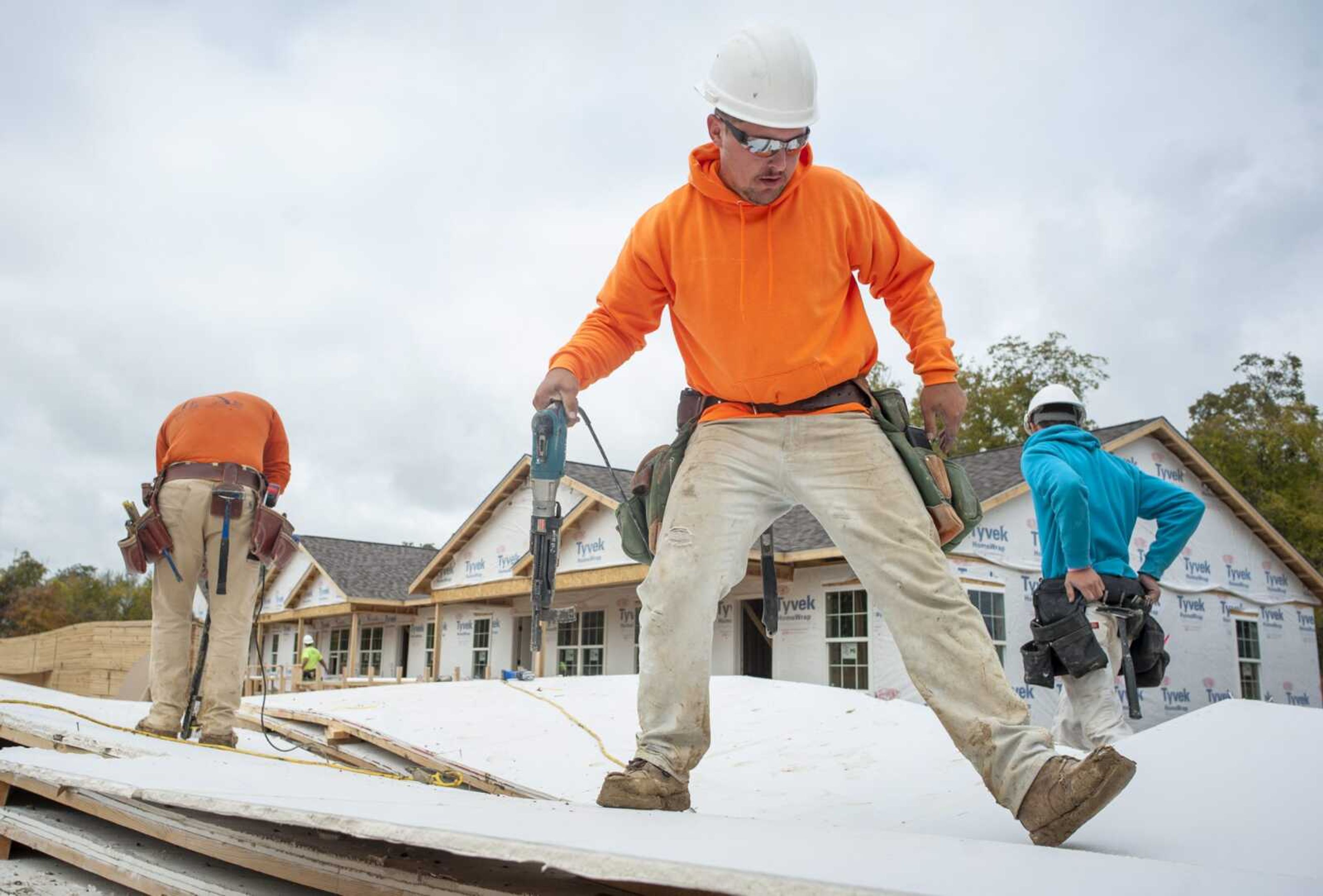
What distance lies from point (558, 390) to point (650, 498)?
1.48 ft

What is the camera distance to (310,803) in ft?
7.70

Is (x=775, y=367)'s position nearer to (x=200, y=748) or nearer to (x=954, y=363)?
(x=954, y=363)

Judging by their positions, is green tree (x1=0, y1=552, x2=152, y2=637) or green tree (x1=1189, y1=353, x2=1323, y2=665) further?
green tree (x1=0, y1=552, x2=152, y2=637)

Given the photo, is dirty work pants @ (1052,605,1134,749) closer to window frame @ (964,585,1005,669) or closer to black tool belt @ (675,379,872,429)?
black tool belt @ (675,379,872,429)

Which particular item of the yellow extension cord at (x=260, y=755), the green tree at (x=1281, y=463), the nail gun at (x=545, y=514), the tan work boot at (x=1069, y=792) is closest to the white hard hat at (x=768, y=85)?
the nail gun at (x=545, y=514)

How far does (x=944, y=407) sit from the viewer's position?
2.92 metres

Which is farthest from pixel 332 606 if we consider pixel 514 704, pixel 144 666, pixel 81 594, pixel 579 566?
pixel 81 594

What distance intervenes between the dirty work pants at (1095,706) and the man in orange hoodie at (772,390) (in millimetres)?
2364

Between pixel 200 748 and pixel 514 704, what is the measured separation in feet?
8.98

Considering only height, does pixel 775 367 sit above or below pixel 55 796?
above

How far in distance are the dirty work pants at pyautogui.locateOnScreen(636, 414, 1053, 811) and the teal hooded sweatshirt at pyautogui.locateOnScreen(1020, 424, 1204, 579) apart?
2.28m

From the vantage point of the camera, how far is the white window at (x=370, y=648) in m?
29.4

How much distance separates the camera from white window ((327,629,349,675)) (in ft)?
101

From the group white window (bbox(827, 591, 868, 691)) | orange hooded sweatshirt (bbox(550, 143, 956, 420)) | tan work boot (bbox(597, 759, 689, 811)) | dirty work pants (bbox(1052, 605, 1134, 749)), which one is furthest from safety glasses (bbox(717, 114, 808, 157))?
white window (bbox(827, 591, 868, 691))
